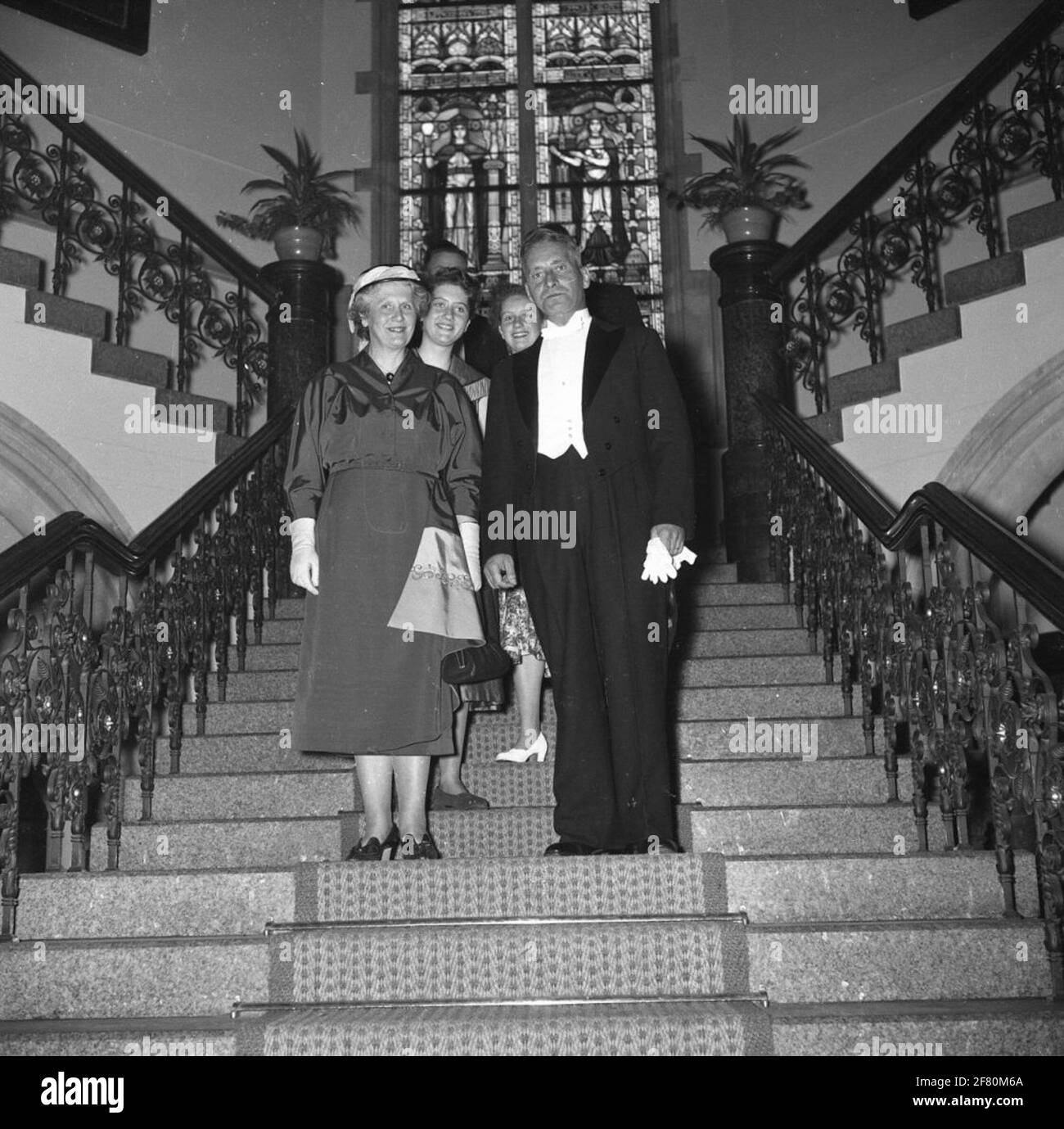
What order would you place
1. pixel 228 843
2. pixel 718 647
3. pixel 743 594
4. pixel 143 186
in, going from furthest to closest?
1. pixel 143 186
2. pixel 743 594
3. pixel 718 647
4. pixel 228 843

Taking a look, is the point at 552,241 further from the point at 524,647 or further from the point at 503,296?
the point at 524,647

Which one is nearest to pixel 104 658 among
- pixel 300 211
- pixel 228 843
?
pixel 228 843

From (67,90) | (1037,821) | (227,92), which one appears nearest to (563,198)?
(227,92)

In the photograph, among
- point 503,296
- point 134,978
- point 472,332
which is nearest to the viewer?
point 134,978

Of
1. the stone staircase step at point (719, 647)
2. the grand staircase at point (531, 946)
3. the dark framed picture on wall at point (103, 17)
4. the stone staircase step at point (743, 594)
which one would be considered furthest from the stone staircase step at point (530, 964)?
the dark framed picture on wall at point (103, 17)

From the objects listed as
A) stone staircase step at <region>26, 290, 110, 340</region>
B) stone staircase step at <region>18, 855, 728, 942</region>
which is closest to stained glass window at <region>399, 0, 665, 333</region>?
stone staircase step at <region>26, 290, 110, 340</region>

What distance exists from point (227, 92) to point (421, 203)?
4.47ft

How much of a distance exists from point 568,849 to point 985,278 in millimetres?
3502

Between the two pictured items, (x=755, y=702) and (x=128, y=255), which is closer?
(x=755, y=702)

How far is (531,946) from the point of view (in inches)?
112

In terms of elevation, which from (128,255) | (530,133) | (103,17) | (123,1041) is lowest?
(123,1041)

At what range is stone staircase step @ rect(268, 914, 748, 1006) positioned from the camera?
284 cm

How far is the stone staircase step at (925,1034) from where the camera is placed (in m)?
2.64

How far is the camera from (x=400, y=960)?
9.43 ft
